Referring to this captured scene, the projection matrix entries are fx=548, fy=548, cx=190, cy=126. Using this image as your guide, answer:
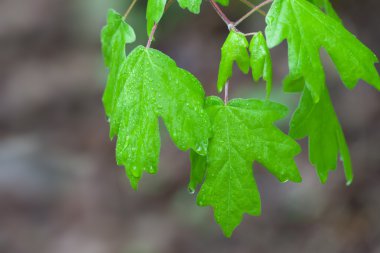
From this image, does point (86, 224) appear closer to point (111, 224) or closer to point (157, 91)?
point (111, 224)

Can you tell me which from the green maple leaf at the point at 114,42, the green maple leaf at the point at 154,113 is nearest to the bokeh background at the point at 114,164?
the green maple leaf at the point at 114,42

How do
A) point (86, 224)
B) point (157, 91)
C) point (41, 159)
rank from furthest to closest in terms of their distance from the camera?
point (41, 159) → point (86, 224) → point (157, 91)

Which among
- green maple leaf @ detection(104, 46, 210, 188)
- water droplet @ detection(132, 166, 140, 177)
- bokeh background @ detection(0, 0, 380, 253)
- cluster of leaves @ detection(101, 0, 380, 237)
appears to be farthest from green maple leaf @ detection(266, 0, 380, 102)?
bokeh background @ detection(0, 0, 380, 253)

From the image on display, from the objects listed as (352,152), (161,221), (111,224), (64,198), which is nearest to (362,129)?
(352,152)

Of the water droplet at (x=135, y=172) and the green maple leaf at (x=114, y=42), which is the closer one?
the water droplet at (x=135, y=172)

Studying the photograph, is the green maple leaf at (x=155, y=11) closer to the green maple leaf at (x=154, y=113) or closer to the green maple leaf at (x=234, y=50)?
the green maple leaf at (x=154, y=113)

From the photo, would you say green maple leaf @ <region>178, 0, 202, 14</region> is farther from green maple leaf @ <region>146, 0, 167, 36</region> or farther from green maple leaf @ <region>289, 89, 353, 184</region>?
green maple leaf @ <region>289, 89, 353, 184</region>

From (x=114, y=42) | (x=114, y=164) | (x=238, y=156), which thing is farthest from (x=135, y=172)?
(x=114, y=164)
